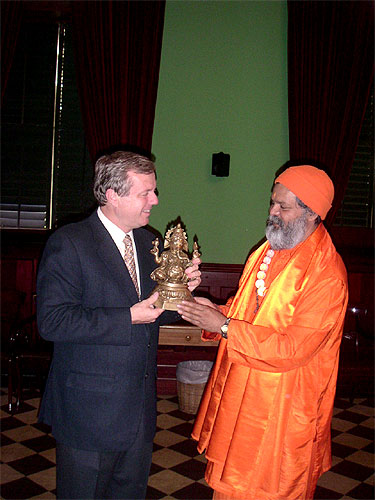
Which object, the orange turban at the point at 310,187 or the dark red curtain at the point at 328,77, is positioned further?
the dark red curtain at the point at 328,77

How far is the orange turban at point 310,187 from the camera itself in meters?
2.53

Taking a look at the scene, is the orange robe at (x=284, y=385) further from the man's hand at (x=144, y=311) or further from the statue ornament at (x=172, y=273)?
the man's hand at (x=144, y=311)

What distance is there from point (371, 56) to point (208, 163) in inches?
84.1

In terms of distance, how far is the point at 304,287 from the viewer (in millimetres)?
2443

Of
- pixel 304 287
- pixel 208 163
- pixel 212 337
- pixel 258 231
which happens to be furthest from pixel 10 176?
pixel 304 287

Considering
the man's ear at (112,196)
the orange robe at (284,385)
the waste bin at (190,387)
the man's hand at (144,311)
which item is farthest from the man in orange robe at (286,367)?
the waste bin at (190,387)

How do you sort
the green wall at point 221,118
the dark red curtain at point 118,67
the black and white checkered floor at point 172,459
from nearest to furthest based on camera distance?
the black and white checkered floor at point 172,459
the dark red curtain at point 118,67
the green wall at point 221,118

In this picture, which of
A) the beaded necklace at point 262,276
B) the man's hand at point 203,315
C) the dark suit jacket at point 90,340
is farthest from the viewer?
the beaded necklace at point 262,276

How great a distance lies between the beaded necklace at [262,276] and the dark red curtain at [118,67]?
319 centimetres

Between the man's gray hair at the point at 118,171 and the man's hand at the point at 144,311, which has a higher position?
the man's gray hair at the point at 118,171

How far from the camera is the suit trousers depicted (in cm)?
224

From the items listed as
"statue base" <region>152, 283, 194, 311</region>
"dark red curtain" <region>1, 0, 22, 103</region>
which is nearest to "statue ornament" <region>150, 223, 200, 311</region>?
"statue base" <region>152, 283, 194, 311</region>

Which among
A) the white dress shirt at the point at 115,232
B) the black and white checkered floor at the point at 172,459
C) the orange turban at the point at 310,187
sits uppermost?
the orange turban at the point at 310,187

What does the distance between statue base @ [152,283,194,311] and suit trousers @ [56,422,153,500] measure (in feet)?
1.88
